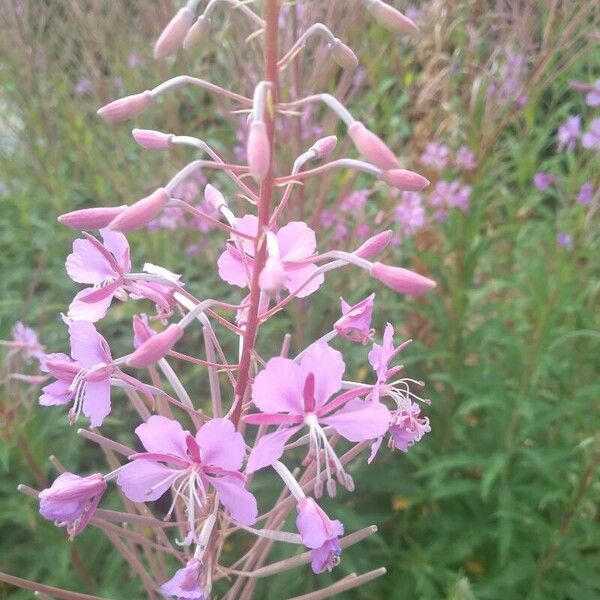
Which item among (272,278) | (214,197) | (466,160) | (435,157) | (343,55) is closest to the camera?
(272,278)

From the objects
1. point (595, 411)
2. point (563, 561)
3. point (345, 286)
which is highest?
point (345, 286)

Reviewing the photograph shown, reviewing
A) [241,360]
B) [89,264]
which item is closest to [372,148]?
[241,360]

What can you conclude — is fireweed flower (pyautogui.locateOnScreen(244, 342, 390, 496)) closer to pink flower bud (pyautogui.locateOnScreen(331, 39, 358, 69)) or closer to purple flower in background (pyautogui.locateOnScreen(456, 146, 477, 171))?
pink flower bud (pyautogui.locateOnScreen(331, 39, 358, 69))

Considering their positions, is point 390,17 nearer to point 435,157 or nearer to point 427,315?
point 427,315

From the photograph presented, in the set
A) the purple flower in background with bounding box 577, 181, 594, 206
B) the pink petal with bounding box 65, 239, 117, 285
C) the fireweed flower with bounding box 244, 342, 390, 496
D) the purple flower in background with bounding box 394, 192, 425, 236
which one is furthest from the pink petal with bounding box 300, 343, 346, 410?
the purple flower in background with bounding box 577, 181, 594, 206

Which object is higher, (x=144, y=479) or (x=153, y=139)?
(x=153, y=139)

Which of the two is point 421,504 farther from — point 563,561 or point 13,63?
point 13,63

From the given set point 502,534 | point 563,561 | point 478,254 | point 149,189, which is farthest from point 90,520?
point 149,189
